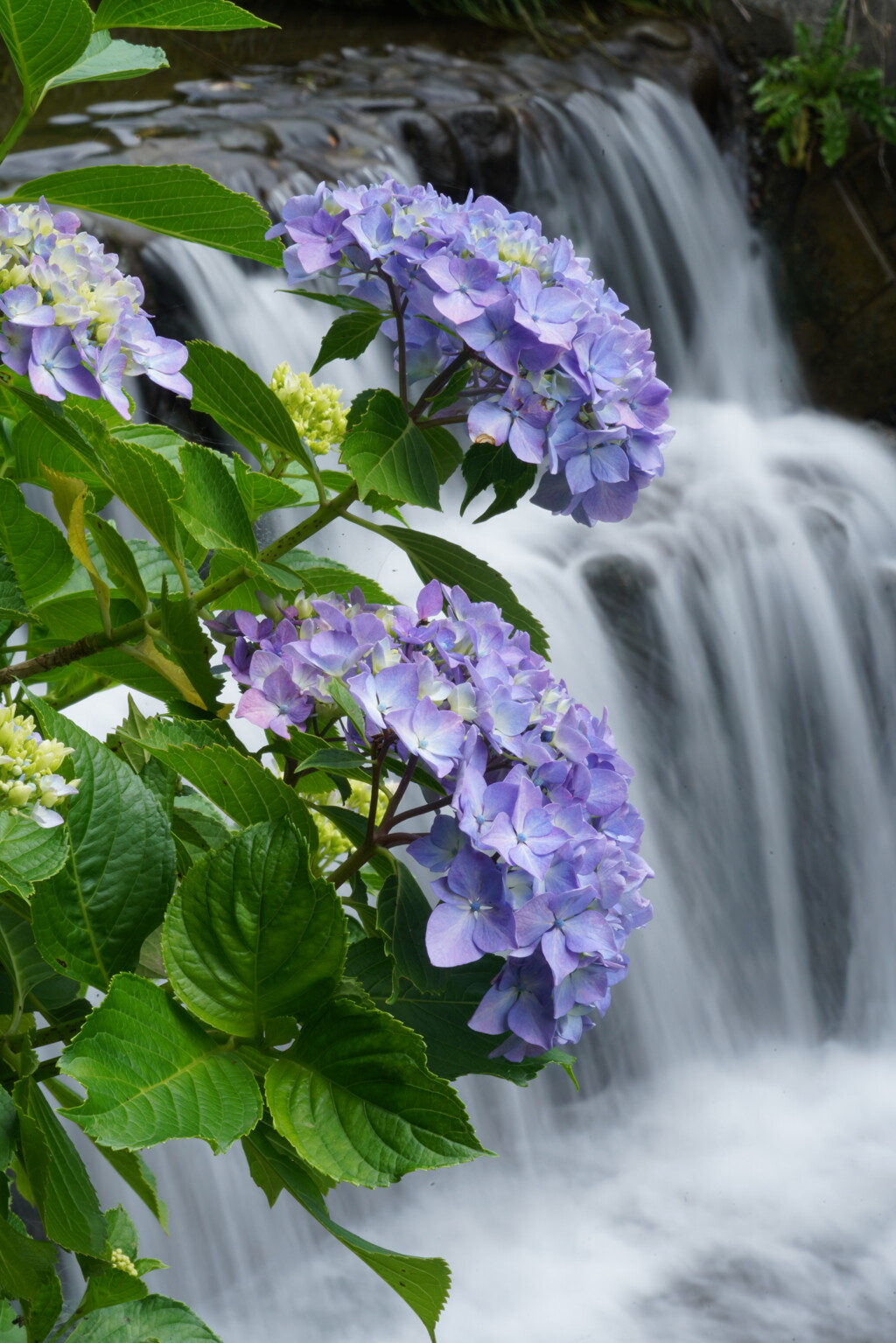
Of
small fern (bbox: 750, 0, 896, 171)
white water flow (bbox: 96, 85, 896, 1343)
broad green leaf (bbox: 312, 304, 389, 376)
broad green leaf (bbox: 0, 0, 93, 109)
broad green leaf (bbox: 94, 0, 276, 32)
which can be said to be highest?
small fern (bbox: 750, 0, 896, 171)

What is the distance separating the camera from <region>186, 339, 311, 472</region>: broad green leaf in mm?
550

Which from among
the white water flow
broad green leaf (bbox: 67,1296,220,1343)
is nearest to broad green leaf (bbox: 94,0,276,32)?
broad green leaf (bbox: 67,1296,220,1343)

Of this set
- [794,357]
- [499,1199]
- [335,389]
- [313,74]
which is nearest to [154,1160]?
[499,1199]

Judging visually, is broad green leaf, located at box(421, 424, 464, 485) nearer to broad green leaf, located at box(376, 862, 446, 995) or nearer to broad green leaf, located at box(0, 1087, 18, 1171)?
broad green leaf, located at box(376, 862, 446, 995)

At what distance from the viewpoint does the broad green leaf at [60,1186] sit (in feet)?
1.62

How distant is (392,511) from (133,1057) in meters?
0.32

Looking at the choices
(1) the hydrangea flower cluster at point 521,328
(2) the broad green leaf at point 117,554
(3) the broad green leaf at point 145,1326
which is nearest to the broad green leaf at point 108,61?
(1) the hydrangea flower cluster at point 521,328

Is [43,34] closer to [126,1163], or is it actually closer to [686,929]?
[126,1163]

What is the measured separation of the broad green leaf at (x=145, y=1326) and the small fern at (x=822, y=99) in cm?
441

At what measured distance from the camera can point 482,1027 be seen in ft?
1.53

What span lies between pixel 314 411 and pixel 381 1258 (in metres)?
0.48

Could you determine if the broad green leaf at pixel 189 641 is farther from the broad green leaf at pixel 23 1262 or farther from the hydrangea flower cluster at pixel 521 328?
the broad green leaf at pixel 23 1262

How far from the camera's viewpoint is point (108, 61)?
614 mm

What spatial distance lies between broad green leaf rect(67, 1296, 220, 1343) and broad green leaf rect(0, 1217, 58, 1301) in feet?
0.31
